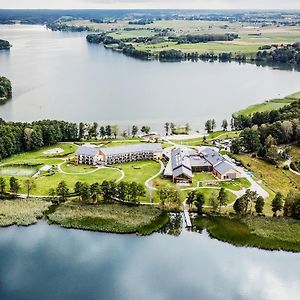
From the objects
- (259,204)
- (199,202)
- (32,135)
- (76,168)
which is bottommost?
(76,168)

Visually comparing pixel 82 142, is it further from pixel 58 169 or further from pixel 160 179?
pixel 160 179

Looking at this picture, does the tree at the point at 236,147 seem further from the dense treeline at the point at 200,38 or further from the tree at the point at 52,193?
the dense treeline at the point at 200,38

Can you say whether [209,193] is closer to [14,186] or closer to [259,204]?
[259,204]

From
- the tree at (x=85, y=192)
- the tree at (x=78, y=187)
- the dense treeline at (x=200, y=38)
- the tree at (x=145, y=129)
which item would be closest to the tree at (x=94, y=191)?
the tree at (x=85, y=192)

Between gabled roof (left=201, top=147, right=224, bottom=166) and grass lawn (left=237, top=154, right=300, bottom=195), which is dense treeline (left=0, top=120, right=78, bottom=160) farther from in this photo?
grass lawn (left=237, top=154, right=300, bottom=195)

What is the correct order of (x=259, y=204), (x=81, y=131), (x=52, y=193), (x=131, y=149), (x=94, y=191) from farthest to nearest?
1. (x=81, y=131)
2. (x=131, y=149)
3. (x=52, y=193)
4. (x=94, y=191)
5. (x=259, y=204)

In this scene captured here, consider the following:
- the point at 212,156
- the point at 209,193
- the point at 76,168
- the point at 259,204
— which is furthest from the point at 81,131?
the point at 259,204

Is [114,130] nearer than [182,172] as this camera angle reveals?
No

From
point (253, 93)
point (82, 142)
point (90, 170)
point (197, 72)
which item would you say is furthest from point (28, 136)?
point (197, 72)
